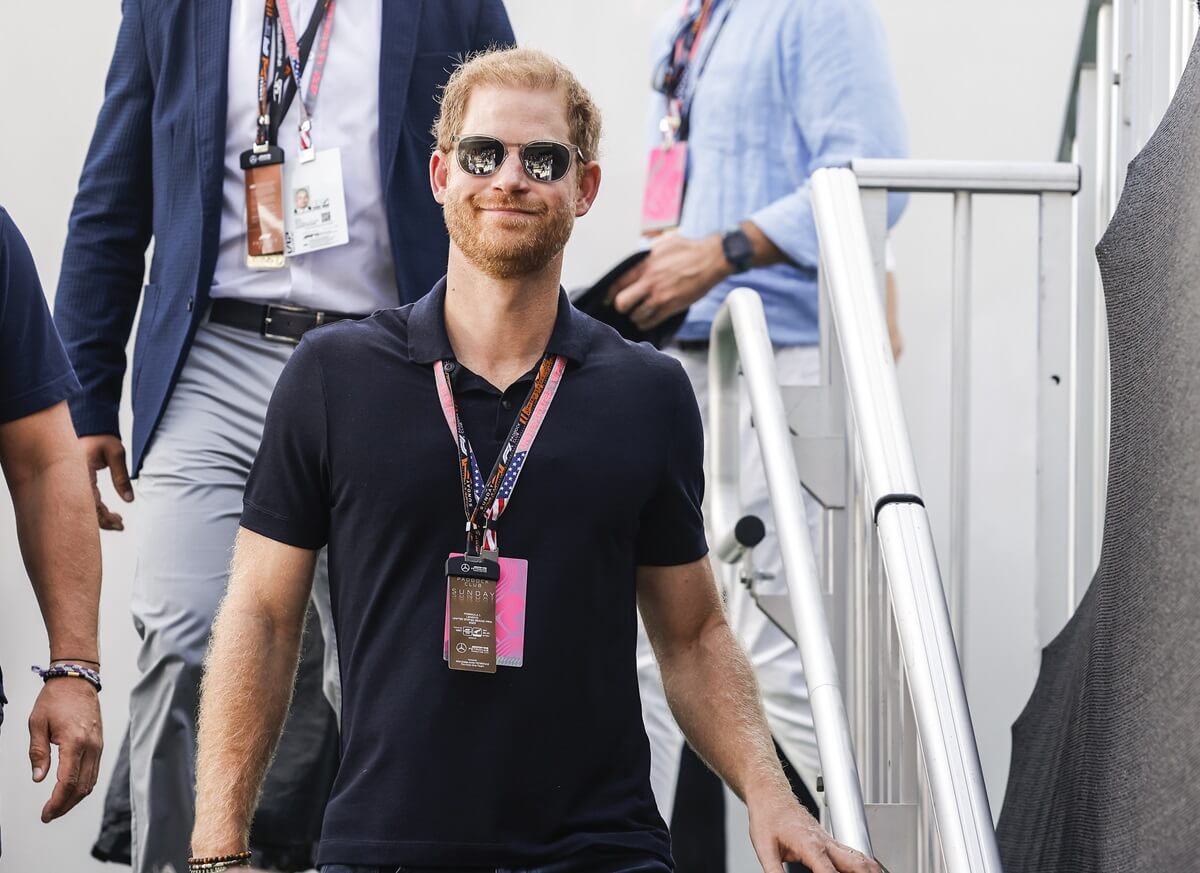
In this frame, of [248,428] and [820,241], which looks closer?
[820,241]

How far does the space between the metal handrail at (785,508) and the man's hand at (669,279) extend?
25 cm

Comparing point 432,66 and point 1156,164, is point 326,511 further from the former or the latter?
point 432,66

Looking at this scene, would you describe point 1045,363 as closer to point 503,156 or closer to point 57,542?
point 503,156

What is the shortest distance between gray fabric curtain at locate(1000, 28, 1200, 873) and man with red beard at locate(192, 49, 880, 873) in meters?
0.32

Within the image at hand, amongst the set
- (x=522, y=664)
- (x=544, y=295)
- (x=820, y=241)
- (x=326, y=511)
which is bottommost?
(x=522, y=664)

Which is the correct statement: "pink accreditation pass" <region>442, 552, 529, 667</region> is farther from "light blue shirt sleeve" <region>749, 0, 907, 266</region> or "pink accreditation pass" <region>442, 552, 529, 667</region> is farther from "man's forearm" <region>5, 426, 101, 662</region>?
"light blue shirt sleeve" <region>749, 0, 907, 266</region>

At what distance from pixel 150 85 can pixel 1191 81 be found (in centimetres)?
199

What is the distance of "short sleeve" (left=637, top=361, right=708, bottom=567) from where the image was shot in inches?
86.0

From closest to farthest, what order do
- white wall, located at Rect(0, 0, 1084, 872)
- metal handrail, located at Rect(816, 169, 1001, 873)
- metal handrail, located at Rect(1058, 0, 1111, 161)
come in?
metal handrail, located at Rect(816, 169, 1001, 873) < metal handrail, located at Rect(1058, 0, 1111, 161) < white wall, located at Rect(0, 0, 1084, 872)

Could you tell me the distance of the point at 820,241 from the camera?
110 inches

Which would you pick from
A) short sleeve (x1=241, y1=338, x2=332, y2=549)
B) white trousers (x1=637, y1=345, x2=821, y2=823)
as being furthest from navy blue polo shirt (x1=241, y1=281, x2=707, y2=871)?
white trousers (x1=637, y1=345, x2=821, y2=823)

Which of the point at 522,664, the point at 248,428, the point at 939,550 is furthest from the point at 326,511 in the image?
the point at 939,550

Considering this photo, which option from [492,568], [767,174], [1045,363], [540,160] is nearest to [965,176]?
[1045,363]

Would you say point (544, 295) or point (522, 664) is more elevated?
point (544, 295)
